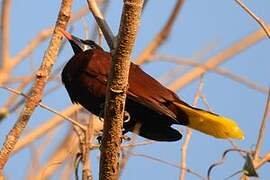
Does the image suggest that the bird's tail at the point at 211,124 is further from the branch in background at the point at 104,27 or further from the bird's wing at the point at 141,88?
the branch in background at the point at 104,27

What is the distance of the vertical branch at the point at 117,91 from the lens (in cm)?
154

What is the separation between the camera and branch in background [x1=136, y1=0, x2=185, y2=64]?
2.97 metres

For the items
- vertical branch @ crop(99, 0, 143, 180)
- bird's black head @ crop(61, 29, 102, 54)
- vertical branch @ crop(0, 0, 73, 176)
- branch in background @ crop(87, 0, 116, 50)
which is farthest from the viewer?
bird's black head @ crop(61, 29, 102, 54)

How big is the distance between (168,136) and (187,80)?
30 centimetres

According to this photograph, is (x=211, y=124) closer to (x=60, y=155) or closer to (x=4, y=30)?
(x=60, y=155)

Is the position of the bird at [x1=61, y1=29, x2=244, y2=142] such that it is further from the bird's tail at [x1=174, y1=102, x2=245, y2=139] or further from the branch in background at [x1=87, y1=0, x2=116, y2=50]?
the branch in background at [x1=87, y1=0, x2=116, y2=50]

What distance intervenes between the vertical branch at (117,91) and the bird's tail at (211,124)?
2.30 feet

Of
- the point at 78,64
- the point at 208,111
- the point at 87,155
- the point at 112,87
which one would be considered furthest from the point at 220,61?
the point at 112,87

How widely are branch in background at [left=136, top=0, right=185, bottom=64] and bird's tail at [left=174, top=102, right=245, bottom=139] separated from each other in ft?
1.52

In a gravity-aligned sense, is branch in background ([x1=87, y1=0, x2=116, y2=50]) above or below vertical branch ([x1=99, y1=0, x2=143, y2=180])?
above

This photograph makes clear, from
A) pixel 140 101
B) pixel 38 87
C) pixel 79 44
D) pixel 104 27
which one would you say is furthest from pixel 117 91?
pixel 79 44

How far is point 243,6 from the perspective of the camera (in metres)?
1.95

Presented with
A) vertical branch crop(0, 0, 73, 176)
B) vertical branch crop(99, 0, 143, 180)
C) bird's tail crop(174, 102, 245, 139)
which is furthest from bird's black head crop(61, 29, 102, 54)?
vertical branch crop(99, 0, 143, 180)

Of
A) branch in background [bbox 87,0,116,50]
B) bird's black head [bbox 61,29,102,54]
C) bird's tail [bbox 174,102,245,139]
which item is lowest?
bird's tail [bbox 174,102,245,139]
